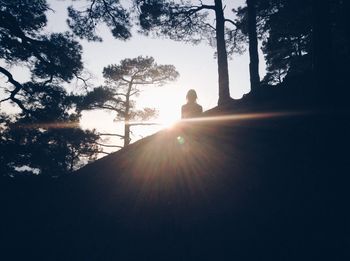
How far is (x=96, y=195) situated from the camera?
466 centimetres

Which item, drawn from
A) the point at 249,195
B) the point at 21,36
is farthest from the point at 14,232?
the point at 21,36

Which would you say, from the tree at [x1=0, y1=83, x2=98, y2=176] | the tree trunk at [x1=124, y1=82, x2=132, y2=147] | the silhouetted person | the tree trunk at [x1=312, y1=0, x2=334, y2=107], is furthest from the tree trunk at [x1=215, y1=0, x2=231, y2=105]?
the tree trunk at [x1=124, y1=82, x2=132, y2=147]

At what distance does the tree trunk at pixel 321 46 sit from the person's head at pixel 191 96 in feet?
8.55

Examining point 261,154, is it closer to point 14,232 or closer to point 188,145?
point 188,145

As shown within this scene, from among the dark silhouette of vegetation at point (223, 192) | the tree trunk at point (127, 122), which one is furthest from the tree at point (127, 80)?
the dark silhouette of vegetation at point (223, 192)

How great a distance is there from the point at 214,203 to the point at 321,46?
3.72m

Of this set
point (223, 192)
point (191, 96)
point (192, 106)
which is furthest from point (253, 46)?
point (223, 192)

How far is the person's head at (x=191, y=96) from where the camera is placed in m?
5.91

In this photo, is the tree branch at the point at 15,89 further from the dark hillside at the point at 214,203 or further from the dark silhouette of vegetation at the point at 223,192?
the dark hillside at the point at 214,203

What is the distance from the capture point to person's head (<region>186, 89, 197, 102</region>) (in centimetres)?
591

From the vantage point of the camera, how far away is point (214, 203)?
3.17m

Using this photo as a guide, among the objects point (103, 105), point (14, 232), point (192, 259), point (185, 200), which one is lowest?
point (14, 232)

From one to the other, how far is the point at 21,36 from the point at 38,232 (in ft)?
29.5

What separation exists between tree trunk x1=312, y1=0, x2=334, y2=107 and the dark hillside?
2.94 ft
